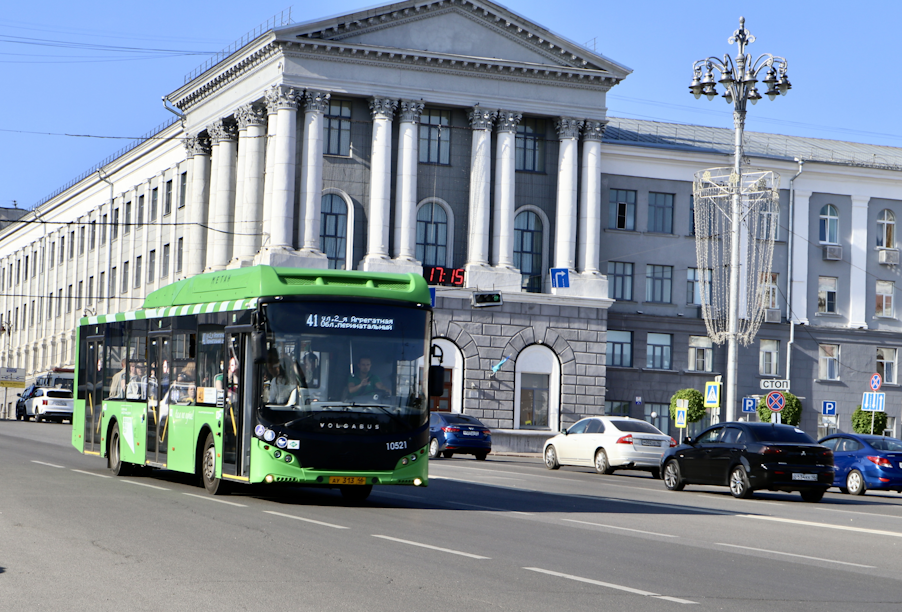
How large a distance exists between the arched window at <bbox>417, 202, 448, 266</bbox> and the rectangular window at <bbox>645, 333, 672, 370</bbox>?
36.7 feet

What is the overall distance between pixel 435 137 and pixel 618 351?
13243 mm

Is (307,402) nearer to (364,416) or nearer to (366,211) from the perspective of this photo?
(364,416)

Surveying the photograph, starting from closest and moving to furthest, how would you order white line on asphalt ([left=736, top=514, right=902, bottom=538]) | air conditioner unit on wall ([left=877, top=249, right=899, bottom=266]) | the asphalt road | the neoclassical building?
1. the asphalt road
2. white line on asphalt ([left=736, top=514, right=902, bottom=538])
3. the neoclassical building
4. air conditioner unit on wall ([left=877, top=249, right=899, bottom=266])

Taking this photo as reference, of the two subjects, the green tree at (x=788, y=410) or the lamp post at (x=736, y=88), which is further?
the green tree at (x=788, y=410)

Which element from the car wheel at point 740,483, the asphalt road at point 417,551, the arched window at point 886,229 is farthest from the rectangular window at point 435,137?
the asphalt road at point 417,551

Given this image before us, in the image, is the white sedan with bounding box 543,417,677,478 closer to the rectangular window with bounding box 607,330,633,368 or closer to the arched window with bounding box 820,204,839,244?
the rectangular window with bounding box 607,330,633,368

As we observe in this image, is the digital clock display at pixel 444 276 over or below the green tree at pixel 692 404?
over

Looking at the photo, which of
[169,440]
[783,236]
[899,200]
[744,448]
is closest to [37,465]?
[169,440]

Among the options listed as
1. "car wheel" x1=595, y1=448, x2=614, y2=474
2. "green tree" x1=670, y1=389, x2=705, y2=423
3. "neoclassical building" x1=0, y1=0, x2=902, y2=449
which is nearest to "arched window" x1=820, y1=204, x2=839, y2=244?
"neoclassical building" x1=0, y1=0, x2=902, y2=449

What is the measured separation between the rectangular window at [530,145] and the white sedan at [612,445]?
2326 centimetres

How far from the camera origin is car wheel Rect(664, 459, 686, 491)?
25734mm

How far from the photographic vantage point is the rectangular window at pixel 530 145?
56.4 meters

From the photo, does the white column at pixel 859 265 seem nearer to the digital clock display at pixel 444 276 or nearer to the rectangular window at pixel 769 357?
the rectangular window at pixel 769 357

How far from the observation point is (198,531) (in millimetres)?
13180
